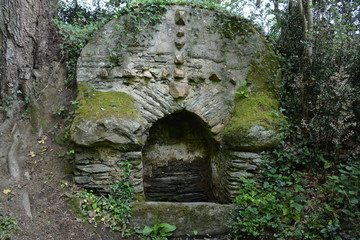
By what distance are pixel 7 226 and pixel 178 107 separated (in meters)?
2.96

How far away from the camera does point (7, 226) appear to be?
328 centimetres

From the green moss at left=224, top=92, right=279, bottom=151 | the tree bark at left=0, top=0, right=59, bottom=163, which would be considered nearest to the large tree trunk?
the tree bark at left=0, top=0, right=59, bottom=163

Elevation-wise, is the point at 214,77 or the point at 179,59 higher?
the point at 179,59

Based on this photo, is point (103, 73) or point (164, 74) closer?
point (103, 73)

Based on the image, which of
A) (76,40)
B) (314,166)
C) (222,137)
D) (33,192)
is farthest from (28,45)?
(314,166)

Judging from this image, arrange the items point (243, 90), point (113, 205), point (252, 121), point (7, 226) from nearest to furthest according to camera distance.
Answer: point (7, 226) < point (113, 205) < point (252, 121) < point (243, 90)

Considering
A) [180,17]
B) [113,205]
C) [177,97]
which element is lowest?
[113,205]

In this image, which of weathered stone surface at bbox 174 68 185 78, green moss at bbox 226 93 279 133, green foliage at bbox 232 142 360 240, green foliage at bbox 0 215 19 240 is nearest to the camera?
green foliage at bbox 0 215 19 240

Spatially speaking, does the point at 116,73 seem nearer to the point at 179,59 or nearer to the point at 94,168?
the point at 179,59

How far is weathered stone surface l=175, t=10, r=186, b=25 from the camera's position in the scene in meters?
4.95

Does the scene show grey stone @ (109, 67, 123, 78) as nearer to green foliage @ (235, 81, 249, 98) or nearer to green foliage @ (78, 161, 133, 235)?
green foliage @ (78, 161, 133, 235)

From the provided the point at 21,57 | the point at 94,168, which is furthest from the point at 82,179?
the point at 21,57

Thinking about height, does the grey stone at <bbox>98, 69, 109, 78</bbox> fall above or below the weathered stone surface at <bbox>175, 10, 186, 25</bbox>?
below

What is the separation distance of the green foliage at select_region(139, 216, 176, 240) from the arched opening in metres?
1.31
